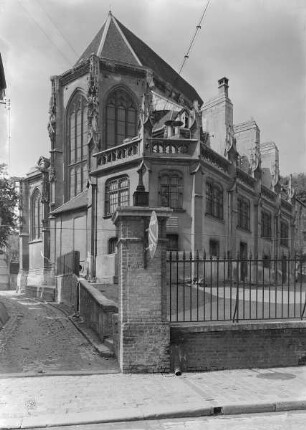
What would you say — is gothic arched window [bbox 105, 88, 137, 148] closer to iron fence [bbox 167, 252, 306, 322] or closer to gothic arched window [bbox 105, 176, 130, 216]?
gothic arched window [bbox 105, 176, 130, 216]

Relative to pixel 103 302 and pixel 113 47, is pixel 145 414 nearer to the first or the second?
pixel 103 302

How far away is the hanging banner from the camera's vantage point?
30.2 ft

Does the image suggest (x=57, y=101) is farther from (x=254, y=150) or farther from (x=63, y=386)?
(x=63, y=386)

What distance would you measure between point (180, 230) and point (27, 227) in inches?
858

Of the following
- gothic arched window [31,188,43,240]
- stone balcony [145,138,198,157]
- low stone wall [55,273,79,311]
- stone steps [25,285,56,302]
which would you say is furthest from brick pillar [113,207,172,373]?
gothic arched window [31,188,43,240]

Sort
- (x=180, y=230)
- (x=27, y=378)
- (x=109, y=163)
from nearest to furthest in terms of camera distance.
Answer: (x=27, y=378) < (x=180, y=230) < (x=109, y=163)

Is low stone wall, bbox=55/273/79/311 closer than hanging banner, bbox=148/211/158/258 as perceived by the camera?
No

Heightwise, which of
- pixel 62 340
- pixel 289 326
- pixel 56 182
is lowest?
pixel 62 340

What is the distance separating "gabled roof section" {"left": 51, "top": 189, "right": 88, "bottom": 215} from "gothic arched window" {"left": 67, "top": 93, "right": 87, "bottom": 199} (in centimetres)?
107

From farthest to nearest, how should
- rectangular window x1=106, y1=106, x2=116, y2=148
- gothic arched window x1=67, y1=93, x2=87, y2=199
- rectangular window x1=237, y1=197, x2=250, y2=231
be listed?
1. gothic arched window x1=67, y1=93, x2=87, y2=199
2. rectangular window x1=106, y1=106, x2=116, y2=148
3. rectangular window x1=237, y1=197, x2=250, y2=231

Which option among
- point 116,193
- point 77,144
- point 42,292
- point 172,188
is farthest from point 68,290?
point 77,144

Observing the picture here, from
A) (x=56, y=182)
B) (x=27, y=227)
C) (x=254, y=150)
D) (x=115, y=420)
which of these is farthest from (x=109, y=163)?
(x=115, y=420)

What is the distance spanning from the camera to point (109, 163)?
30.0 m

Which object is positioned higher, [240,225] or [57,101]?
[57,101]
